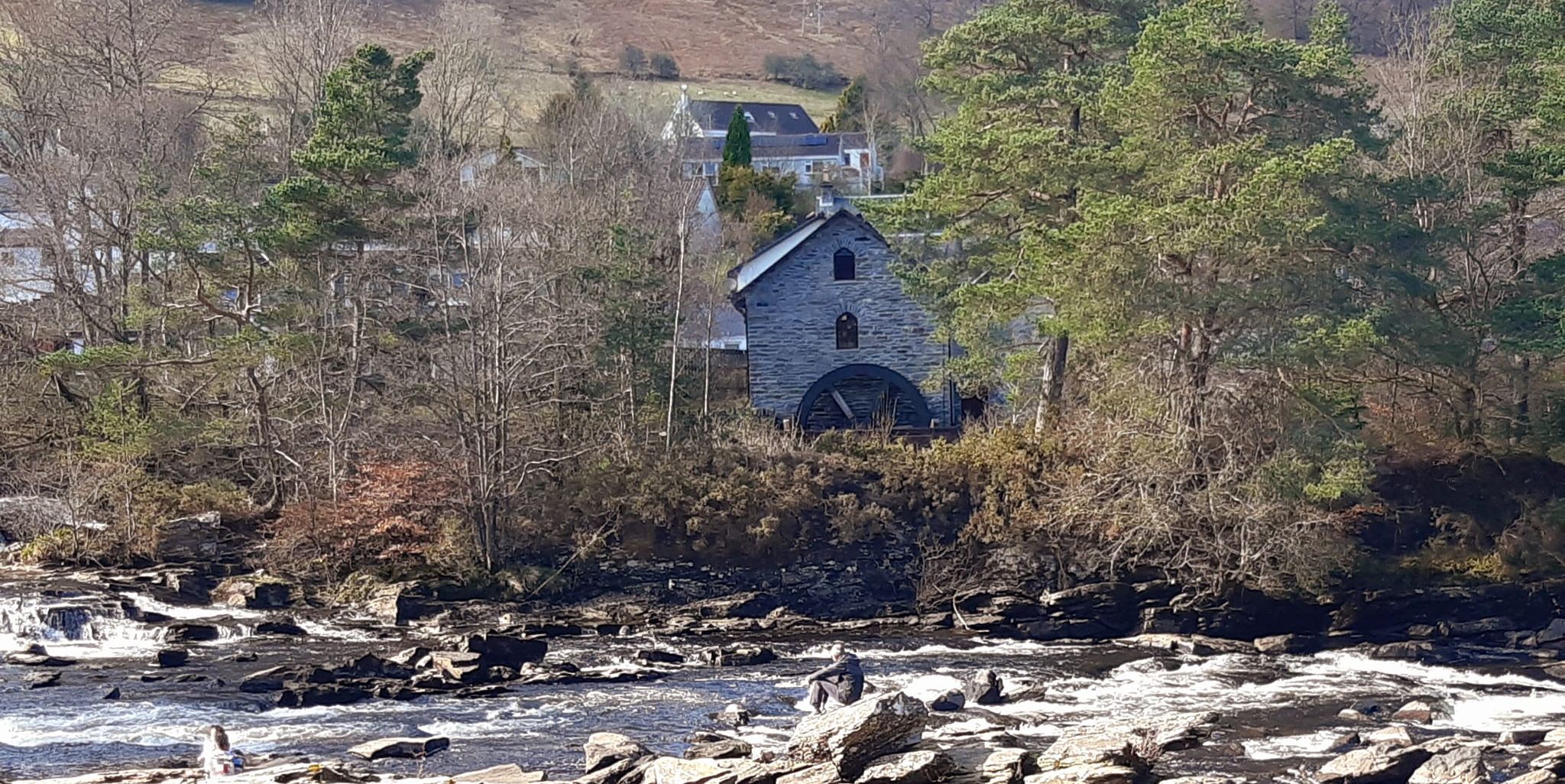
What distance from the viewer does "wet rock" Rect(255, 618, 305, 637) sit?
105 ft

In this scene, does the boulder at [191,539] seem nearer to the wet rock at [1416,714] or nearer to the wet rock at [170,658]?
the wet rock at [170,658]

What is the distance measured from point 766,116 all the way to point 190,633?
73473 mm

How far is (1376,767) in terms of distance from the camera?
2262 cm

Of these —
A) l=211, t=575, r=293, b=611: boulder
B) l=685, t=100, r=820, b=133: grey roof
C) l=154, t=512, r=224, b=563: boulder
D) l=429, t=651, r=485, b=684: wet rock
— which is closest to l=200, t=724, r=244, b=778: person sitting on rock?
l=429, t=651, r=485, b=684: wet rock

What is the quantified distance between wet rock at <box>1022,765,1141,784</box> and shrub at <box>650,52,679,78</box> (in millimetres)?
99961

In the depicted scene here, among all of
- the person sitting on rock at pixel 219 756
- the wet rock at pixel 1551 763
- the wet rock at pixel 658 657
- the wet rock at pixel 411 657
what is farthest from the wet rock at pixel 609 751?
the wet rock at pixel 1551 763

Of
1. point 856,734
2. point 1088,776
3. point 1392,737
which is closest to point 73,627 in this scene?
point 856,734

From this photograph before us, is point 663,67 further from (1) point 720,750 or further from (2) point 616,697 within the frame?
(1) point 720,750

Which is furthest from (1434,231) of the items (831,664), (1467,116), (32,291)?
(32,291)

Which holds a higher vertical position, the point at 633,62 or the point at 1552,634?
the point at 633,62

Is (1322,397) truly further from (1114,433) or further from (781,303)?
(781,303)

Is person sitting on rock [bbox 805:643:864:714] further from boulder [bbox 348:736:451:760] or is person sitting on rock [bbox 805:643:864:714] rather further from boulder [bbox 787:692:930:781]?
boulder [bbox 348:736:451:760]

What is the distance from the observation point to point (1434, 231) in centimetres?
3466

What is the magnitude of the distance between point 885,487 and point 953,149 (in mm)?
8152
